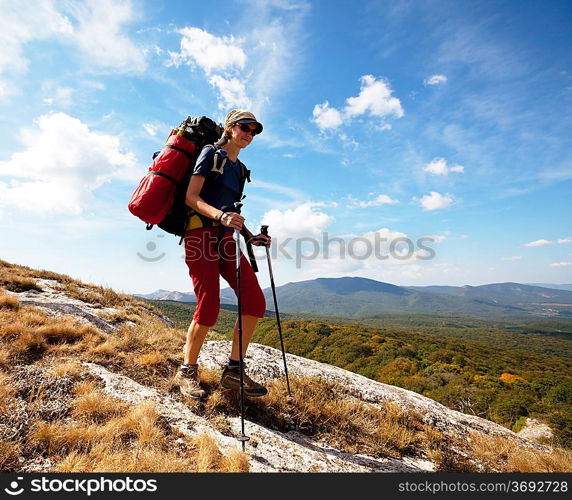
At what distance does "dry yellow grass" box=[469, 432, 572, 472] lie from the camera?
349 cm

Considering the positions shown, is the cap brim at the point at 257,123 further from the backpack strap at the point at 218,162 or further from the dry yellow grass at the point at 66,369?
the dry yellow grass at the point at 66,369

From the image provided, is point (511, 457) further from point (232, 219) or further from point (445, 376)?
point (445, 376)

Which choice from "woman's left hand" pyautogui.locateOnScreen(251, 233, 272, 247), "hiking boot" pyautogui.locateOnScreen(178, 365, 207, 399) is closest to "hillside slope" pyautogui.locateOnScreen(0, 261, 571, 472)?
"hiking boot" pyautogui.locateOnScreen(178, 365, 207, 399)

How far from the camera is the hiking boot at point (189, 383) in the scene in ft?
11.4

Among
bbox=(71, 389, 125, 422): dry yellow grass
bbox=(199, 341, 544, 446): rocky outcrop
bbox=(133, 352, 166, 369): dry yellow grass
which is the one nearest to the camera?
bbox=(71, 389, 125, 422): dry yellow grass

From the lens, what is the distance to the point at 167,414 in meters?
3.09

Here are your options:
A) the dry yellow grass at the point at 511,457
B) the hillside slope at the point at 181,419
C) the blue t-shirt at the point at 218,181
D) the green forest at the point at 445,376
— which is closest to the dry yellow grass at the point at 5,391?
the hillside slope at the point at 181,419

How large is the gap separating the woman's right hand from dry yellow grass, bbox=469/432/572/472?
4005 mm

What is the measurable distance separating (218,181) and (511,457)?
4.89 meters

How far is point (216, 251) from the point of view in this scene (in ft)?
11.6

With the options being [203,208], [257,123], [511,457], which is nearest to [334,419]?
[511,457]

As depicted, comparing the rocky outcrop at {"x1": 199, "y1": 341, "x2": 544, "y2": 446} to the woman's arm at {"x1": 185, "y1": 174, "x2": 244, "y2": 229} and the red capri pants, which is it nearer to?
the red capri pants

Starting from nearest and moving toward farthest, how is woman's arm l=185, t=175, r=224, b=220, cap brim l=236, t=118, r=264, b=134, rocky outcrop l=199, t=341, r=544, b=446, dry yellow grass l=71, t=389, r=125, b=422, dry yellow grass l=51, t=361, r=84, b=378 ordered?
dry yellow grass l=71, t=389, r=125, b=422, woman's arm l=185, t=175, r=224, b=220, dry yellow grass l=51, t=361, r=84, b=378, cap brim l=236, t=118, r=264, b=134, rocky outcrop l=199, t=341, r=544, b=446
